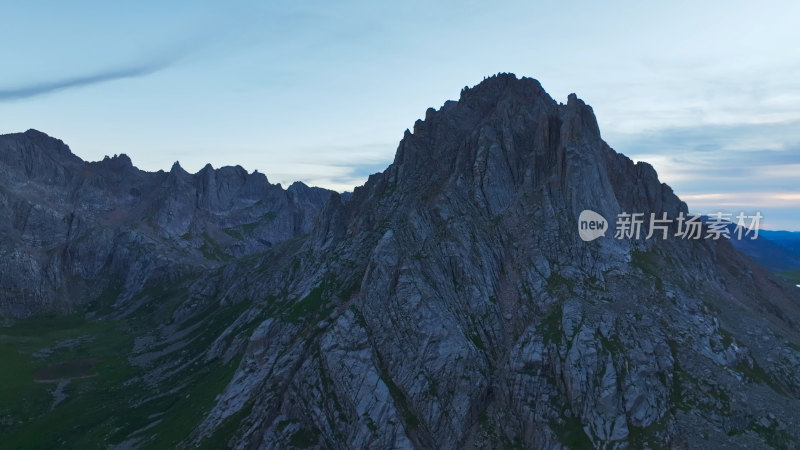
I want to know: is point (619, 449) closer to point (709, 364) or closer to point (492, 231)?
point (709, 364)

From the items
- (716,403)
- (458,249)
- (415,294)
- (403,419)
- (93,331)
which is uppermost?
(458,249)

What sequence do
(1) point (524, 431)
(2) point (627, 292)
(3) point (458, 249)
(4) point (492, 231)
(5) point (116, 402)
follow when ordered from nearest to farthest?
(1) point (524, 431), (2) point (627, 292), (3) point (458, 249), (4) point (492, 231), (5) point (116, 402)

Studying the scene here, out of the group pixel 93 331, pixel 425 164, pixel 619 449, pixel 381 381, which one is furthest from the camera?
pixel 93 331

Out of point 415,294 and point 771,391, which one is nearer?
point 771,391

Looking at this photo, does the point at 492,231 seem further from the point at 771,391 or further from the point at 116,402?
the point at 116,402

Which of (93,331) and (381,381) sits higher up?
(381,381)

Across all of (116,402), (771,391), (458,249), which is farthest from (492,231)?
(116,402)

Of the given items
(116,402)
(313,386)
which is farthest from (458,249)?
(116,402)
